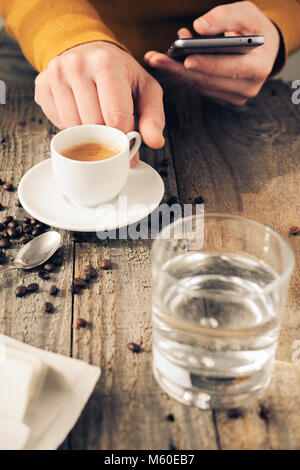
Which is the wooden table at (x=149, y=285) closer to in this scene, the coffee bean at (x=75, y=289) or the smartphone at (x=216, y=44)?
the coffee bean at (x=75, y=289)

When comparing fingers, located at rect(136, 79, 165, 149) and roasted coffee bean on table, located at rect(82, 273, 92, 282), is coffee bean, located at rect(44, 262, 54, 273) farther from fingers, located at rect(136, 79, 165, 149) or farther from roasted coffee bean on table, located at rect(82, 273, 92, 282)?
fingers, located at rect(136, 79, 165, 149)

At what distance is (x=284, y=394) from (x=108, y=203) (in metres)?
0.67

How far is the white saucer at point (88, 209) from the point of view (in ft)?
4.10

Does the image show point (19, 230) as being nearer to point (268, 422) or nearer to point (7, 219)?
point (7, 219)

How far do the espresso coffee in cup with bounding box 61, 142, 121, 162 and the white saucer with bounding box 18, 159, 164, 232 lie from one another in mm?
97

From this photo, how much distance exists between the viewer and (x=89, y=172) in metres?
1.24

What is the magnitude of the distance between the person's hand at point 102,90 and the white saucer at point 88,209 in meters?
0.15

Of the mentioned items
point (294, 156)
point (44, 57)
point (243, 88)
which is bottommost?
point (294, 156)

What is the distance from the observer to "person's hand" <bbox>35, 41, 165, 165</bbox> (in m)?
1.42

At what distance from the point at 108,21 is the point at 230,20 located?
1.98 ft

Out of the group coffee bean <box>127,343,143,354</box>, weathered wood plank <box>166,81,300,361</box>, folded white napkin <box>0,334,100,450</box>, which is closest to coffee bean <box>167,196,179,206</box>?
weathered wood plank <box>166,81,300,361</box>

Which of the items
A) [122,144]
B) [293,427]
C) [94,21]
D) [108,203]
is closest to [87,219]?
[108,203]

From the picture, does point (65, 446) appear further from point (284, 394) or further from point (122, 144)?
point (122, 144)

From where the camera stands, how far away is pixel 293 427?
33.9 inches
